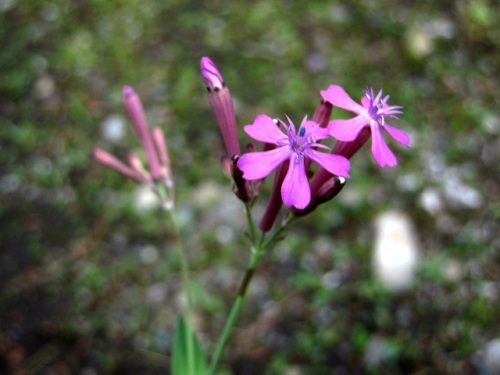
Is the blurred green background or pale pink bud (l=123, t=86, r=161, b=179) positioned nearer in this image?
pale pink bud (l=123, t=86, r=161, b=179)

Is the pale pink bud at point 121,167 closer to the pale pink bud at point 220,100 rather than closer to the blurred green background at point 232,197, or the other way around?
the pale pink bud at point 220,100

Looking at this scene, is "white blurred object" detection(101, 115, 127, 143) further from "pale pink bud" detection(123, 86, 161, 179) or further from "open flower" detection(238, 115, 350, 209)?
"open flower" detection(238, 115, 350, 209)

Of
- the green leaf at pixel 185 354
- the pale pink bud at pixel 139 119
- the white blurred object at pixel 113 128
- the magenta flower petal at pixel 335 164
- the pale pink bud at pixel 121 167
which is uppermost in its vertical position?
the white blurred object at pixel 113 128

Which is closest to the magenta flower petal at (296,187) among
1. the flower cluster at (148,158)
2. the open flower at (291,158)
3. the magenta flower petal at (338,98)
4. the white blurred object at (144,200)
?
the open flower at (291,158)

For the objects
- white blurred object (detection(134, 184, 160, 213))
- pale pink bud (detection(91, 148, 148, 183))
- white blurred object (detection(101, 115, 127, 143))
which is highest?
white blurred object (detection(101, 115, 127, 143))

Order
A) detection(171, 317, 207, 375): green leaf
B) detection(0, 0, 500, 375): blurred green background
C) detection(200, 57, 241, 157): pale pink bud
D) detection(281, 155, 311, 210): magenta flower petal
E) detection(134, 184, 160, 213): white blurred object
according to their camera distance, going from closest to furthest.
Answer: detection(281, 155, 311, 210): magenta flower petal, detection(200, 57, 241, 157): pale pink bud, detection(171, 317, 207, 375): green leaf, detection(0, 0, 500, 375): blurred green background, detection(134, 184, 160, 213): white blurred object

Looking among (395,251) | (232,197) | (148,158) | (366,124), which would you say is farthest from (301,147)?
(232,197)

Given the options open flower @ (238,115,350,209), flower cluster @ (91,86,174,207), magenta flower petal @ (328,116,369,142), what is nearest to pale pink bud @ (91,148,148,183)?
flower cluster @ (91,86,174,207)

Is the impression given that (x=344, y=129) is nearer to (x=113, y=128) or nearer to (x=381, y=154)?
(x=381, y=154)
